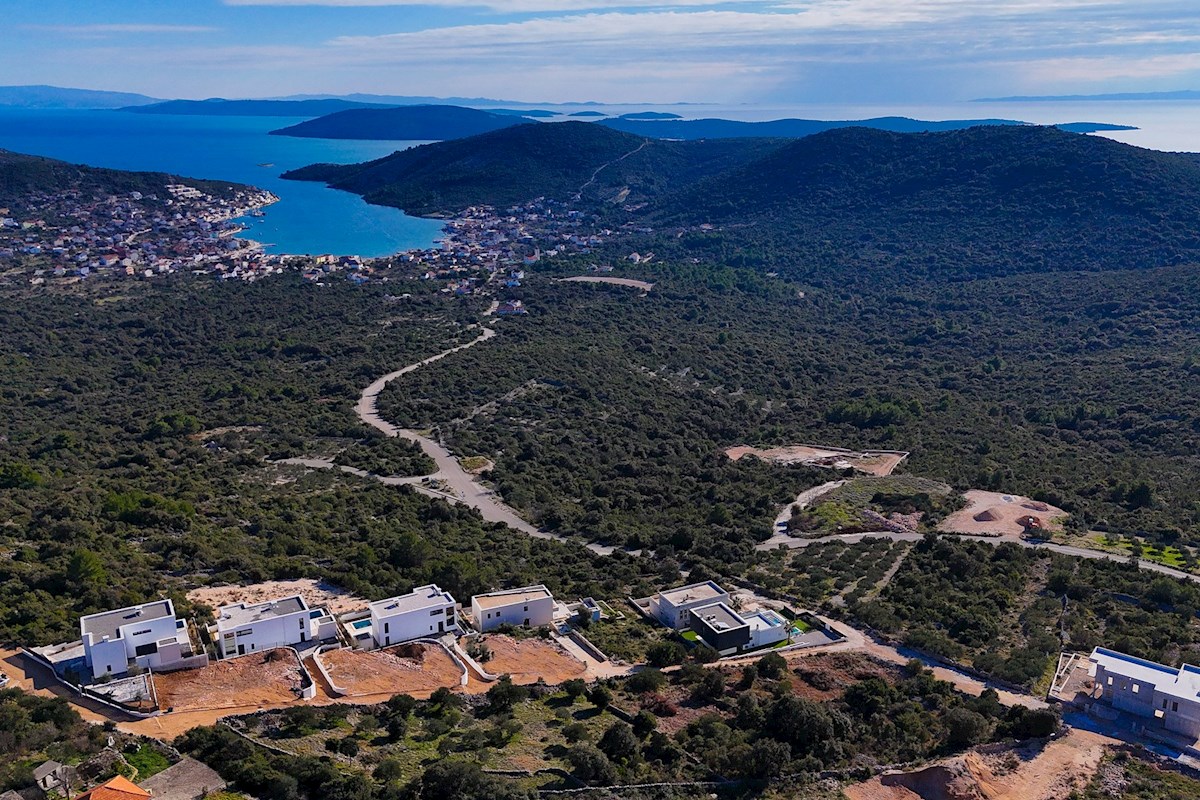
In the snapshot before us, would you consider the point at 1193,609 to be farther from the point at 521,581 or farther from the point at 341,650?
the point at 341,650

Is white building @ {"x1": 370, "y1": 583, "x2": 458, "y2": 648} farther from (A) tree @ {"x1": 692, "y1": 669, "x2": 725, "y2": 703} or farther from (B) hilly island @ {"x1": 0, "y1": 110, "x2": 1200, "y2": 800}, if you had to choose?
(A) tree @ {"x1": 692, "y1": 669, "x2": 725, "y2": 703}

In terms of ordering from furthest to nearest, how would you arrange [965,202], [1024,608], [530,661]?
[965,202] → [1024,608] → [530,661]

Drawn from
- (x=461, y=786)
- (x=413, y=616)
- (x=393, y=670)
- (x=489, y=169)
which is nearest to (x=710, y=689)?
(x=461, y=786)

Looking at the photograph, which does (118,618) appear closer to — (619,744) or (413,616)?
(413,616)

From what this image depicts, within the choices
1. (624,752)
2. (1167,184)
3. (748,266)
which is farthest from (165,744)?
(1167,184)

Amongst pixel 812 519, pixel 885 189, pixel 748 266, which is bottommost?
pixel 812 519

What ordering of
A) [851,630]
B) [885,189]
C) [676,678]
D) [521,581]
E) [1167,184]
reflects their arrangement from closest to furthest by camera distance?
1. [676,678]
2. [851,630]
3. [521,581]
4. [1167,184]
5. [885,189]

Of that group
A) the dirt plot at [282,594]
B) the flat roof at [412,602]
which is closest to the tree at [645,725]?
the flat roof at [412,602]

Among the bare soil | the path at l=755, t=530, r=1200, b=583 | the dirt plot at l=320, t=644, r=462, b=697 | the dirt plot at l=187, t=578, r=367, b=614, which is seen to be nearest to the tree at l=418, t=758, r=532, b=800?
the dirt plot at l=320, t=644, r=462, b=697
